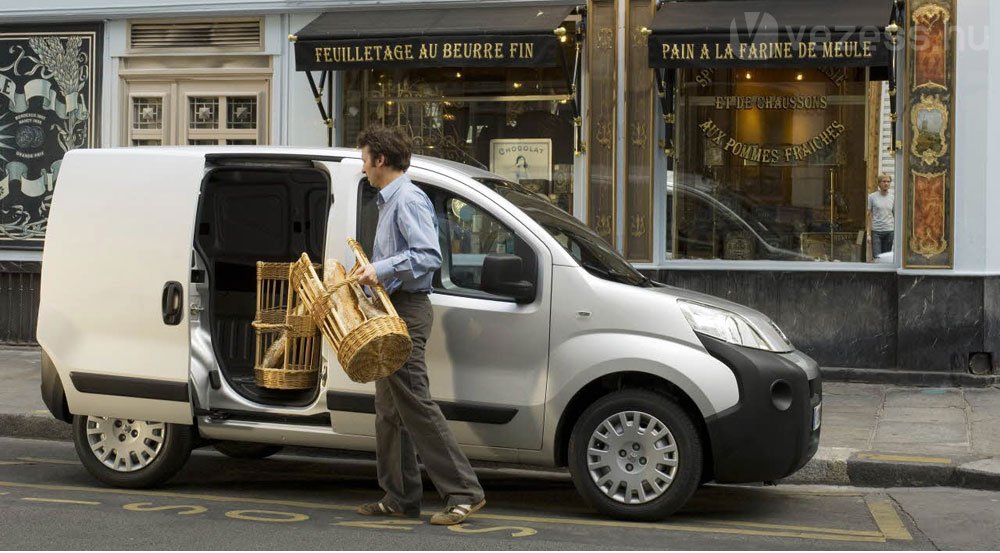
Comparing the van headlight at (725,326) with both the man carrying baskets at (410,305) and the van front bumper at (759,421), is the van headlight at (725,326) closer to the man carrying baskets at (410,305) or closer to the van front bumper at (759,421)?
the van front bumper at (759,421)

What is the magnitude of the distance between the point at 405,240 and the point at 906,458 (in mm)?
3613

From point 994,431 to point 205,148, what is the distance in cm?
573

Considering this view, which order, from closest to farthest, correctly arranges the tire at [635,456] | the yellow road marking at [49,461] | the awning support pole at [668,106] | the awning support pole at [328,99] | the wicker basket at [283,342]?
the tire at [635,456]
the wicker basket at [283,342]
the yellow road marking at [49,461]
the awning support pole at [668,106]
the awning support pole at [328,99]

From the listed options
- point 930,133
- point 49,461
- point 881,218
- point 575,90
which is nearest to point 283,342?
point 49,461

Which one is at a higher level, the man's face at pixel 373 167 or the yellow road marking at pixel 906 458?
the man's face at pixel 373 167

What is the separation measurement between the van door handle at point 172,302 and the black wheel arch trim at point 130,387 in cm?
34

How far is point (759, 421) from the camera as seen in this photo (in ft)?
21.2

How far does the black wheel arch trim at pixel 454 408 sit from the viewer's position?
6.71m

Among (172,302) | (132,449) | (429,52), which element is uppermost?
(429,52)

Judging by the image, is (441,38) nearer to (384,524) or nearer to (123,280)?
(123,280)

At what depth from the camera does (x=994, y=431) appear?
30.0ft

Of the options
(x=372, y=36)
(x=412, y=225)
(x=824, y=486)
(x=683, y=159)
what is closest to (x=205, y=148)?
(x=412, y=225)

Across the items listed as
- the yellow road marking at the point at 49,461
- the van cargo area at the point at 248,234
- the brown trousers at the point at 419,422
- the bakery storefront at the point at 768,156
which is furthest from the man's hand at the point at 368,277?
the bakery storefront at the point at 768,156

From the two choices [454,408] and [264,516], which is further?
[454,408]
